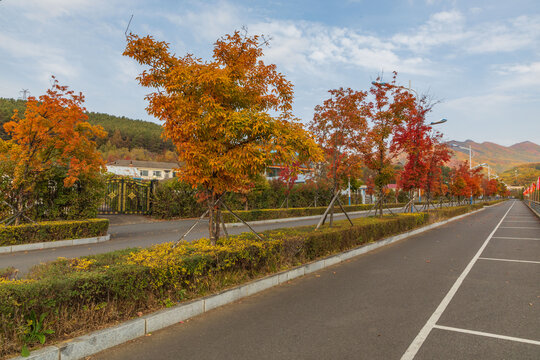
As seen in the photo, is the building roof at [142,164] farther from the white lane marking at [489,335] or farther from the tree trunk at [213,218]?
the white lane marking at [489,335]

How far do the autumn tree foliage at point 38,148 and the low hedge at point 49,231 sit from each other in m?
0.88

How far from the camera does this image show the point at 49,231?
10.7m

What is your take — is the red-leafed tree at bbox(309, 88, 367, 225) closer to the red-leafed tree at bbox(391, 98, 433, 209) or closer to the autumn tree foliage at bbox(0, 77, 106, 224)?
the red-leafed tree at bbox(391, 98, 433, 209)

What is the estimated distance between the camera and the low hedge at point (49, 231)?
9.79 meters

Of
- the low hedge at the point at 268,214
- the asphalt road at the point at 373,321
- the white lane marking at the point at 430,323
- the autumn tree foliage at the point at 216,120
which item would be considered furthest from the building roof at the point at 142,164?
the white lane marking at the point at 430,323

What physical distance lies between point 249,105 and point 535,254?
9492mm

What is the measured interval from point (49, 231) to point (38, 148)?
9.85 feet

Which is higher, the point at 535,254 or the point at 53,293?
the point at 53,293

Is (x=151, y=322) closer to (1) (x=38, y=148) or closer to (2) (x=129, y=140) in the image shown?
(1) (x=38, y=148)

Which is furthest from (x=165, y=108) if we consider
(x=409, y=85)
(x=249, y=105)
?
(x=409, y=85)

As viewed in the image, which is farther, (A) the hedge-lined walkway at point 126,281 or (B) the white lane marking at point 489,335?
(B) the white lane marking at point 489,335

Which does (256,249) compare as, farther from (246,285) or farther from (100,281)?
(100,281)

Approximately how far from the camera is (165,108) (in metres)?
6.04

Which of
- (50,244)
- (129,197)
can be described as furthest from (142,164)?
(50,244)
